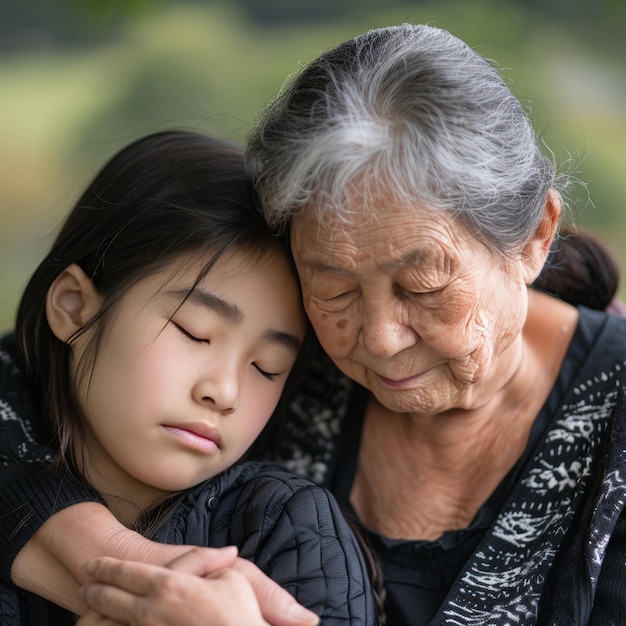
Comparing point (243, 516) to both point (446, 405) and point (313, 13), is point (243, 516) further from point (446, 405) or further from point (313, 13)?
point (313, 13)

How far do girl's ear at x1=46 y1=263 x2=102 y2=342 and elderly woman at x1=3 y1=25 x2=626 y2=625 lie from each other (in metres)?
0.49

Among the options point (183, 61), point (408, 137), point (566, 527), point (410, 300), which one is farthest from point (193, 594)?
point (183, 61)

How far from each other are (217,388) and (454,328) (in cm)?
52

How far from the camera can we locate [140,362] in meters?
1.97

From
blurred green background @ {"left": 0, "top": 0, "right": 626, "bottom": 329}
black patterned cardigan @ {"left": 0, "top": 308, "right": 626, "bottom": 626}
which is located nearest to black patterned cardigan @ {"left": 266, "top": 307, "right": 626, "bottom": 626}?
black patterned cardigan @ {"left": 0, "top": 308, "right": 626, "bottom": 626}

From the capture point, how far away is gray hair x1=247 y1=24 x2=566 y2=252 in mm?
1790

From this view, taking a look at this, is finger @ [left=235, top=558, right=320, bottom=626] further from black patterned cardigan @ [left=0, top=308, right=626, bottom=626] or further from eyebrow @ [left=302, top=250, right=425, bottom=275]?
eyebrow @ [left=302, top=250, right=425, bottom=275]

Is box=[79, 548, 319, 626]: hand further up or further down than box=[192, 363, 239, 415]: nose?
further down

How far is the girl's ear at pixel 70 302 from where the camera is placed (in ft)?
7.12

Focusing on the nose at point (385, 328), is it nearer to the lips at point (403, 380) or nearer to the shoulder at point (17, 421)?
the lips at point (403, 380)

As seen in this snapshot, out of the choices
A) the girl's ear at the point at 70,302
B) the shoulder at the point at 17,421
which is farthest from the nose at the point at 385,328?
the shoulder at the point at 17,421

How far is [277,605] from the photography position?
163cm

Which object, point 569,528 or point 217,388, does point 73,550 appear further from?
point 569,528

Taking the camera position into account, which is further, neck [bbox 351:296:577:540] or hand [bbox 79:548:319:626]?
neck [bbox 351:296:577:540]
